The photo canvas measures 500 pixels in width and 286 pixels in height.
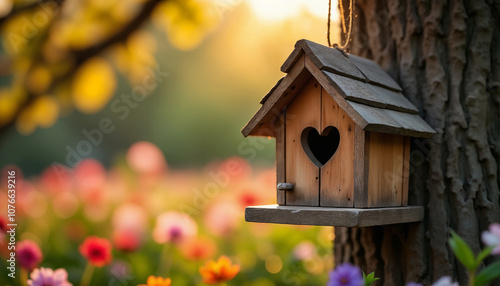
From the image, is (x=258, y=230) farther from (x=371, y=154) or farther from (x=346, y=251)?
(x=371, y=154)

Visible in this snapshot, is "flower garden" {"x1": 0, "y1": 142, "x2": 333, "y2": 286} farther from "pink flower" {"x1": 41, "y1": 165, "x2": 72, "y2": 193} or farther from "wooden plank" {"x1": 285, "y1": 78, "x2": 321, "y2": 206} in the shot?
"wooden plank" {"x1": 285, "y1": 78, "x2": 321, "y2": 206}

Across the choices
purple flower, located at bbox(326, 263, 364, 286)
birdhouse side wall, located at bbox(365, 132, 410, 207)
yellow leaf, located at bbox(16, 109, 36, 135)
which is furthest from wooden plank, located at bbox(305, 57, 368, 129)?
yellow leaf, located at bbox(16, 109, 36, 135)

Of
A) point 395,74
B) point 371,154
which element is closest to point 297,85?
point 371,154

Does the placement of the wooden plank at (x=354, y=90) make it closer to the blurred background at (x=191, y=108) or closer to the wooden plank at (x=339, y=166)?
the wooden plank at (x=339, y=166)

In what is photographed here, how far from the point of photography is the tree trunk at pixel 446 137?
2266 mm

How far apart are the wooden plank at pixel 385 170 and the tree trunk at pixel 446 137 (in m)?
0.14

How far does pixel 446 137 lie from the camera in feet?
7.51

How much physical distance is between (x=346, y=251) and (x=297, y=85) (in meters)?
0.90

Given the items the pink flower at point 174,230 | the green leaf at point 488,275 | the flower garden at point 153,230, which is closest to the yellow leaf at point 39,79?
the flower garden at point 153,230

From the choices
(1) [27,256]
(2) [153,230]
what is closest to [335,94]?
(1) [27,256]

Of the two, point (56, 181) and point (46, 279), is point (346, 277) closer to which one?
point (46, 279)

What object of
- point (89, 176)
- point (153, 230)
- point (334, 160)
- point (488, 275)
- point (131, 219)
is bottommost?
point (153, 230)

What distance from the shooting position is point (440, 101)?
2.31 metres

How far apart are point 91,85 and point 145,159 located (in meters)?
0.75
